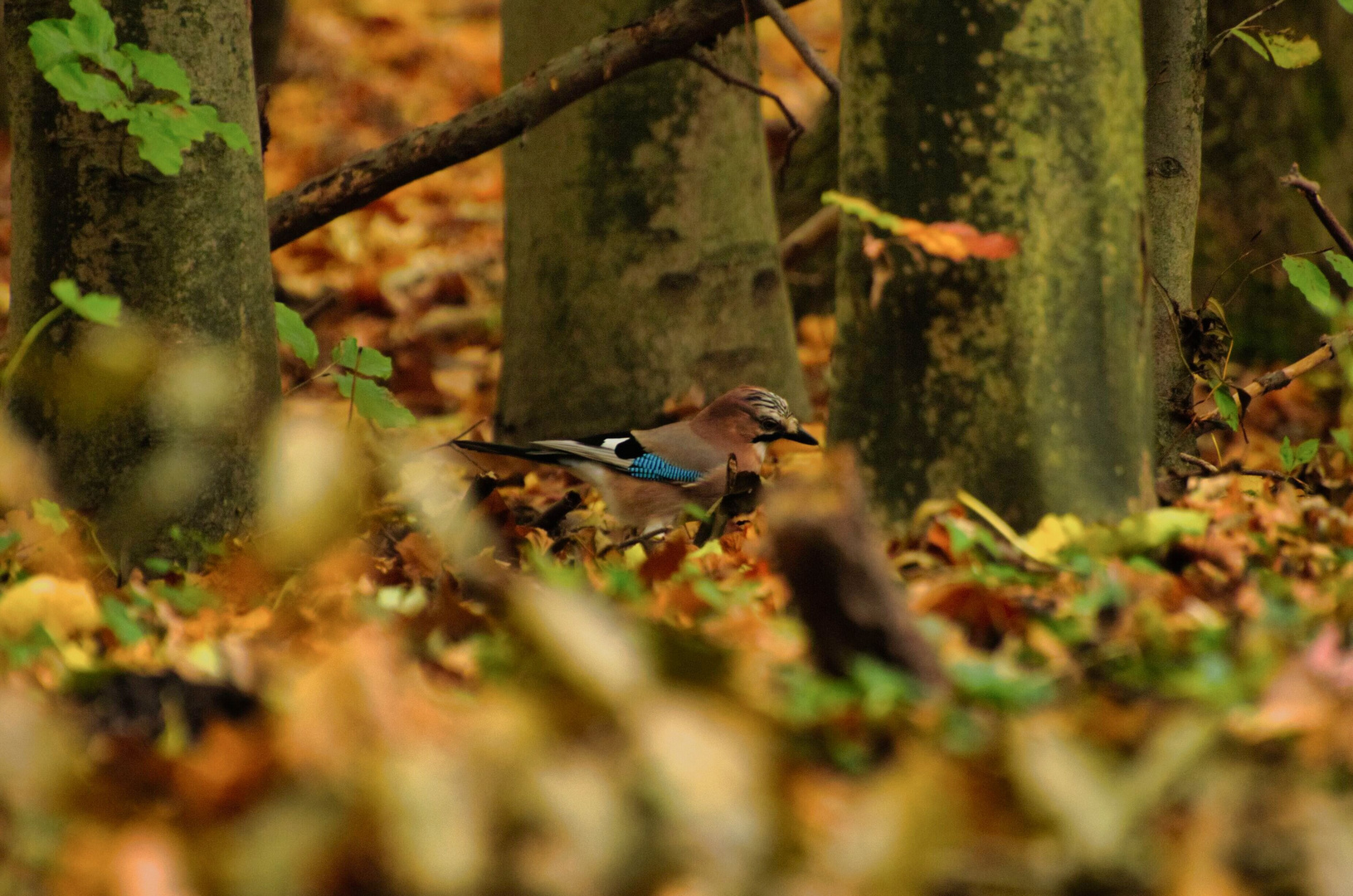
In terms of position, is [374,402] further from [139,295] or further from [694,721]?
[694,721]

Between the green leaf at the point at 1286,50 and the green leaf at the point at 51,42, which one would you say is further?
the green leaf at the point at 1286,50

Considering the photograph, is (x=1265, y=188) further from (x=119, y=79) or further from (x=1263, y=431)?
(x=119, y=79)

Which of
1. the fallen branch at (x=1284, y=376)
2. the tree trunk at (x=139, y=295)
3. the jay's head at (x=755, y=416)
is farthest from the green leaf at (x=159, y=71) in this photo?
the fallen branch at (x=1284, y=376)

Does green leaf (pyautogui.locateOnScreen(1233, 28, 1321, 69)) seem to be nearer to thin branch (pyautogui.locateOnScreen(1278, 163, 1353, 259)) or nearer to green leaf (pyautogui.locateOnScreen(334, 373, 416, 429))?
thin branch (pyautogui.locateOnScreen(1278, 163, 1353, 259))

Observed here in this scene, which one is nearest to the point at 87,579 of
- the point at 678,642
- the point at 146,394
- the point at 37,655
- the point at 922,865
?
the point at 146,394

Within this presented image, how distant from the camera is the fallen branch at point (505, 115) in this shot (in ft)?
11.6

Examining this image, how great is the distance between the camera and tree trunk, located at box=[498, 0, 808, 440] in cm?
442

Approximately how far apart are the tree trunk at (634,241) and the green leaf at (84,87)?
179 centimetres

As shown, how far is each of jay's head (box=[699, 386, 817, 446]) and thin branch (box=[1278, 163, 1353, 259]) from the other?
4.79 ft

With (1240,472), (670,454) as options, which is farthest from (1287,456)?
(670,454)

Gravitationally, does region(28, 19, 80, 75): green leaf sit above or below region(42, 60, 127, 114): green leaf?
above

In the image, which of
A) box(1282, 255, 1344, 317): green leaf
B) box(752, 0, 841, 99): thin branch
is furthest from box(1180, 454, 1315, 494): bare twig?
box(752, 0, 841, 99): thin branch

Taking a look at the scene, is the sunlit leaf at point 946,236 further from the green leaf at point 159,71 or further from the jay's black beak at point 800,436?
the jay's black beak at point 800,436

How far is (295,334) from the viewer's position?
319cm
